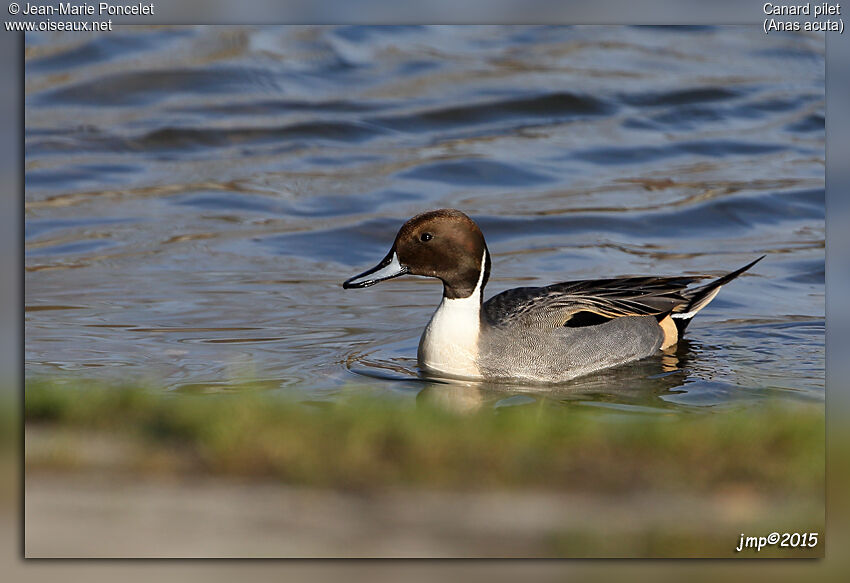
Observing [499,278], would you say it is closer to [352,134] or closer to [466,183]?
[466,183]

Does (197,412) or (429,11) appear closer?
(197,412)

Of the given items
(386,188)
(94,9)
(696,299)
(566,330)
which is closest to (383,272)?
(566,330)

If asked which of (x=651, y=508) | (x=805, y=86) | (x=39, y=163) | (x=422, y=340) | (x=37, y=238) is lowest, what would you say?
(x=651, y=508)

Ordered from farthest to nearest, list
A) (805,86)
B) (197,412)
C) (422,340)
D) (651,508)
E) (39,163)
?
(805,86) < (39,163) < (422,340) < (197,412) < (651,508)

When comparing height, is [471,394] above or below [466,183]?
below

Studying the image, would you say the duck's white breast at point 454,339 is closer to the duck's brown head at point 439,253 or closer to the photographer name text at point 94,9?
the duck's brown head at point 439,253

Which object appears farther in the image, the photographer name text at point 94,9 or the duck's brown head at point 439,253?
the duck's brown head at point 439,253

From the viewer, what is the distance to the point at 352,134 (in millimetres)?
10445

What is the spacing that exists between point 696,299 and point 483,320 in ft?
5.11

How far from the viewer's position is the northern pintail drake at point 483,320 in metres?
6.15

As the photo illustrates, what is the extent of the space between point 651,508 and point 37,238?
18.2 ft

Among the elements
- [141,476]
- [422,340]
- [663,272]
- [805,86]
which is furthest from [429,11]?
[805,86]

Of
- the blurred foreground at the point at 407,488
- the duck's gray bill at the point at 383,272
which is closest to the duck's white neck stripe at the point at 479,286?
the duck's gray bill at the point at 383,272

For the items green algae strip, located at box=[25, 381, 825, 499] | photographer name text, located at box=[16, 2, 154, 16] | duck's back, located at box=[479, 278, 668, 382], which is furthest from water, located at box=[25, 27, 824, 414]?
photographer name text, located at box=[16, 2, 154, 16]
